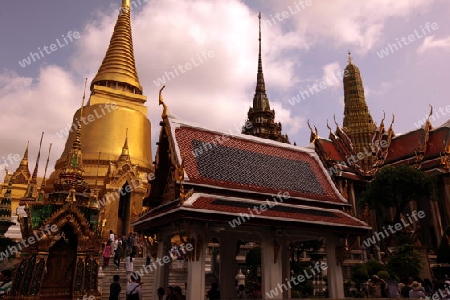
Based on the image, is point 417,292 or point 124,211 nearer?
point 417,292

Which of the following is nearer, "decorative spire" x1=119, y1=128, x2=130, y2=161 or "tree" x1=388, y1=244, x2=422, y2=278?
"tree" x1=388, y1=244, x2=422, y2=278

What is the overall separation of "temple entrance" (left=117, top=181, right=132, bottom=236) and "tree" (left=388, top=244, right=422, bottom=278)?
18.5 meters

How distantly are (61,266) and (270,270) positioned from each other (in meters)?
6.59

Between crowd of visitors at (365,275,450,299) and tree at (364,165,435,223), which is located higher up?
tree at (364,165,435,223)

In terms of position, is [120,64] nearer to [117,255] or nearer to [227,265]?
[117,255]

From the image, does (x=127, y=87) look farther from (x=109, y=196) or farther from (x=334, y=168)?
(x=334, y=168)

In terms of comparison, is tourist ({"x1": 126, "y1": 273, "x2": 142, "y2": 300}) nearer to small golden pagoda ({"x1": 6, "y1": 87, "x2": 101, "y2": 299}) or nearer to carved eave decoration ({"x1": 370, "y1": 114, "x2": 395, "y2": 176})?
small golden pagoda ({"x1": 6, "y1": 87, "x2": 101, "y2": 299})

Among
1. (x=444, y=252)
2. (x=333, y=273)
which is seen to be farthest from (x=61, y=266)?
(x=444, y=252)

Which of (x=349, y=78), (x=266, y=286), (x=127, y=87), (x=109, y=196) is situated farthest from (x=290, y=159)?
(x=349, y=78)

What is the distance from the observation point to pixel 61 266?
1157 centimetres

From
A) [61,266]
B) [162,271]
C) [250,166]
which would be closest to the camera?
[61,266]

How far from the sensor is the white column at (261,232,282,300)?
11461mm

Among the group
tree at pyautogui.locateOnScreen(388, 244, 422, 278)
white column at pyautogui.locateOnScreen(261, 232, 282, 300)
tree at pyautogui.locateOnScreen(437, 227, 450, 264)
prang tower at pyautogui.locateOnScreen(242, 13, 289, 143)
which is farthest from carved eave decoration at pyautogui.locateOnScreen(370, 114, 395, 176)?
white column at pyautogui.locateOnScreen(261, 232, 282, 300)

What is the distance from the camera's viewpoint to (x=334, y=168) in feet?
115
